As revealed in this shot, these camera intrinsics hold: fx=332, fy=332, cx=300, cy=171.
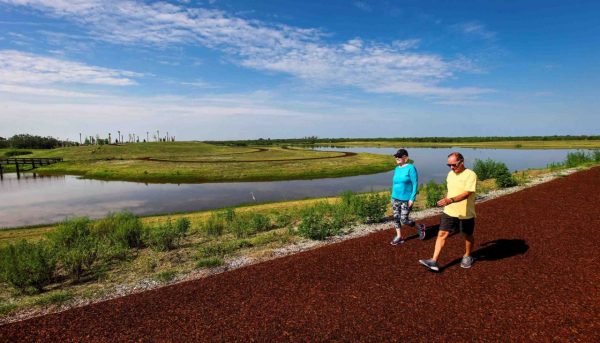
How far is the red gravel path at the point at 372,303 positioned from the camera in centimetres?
549

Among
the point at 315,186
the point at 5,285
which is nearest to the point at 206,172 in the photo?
the point at 315,186

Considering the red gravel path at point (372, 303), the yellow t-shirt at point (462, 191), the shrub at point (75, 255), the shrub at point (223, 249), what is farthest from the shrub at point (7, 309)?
the yellow t-shirt at point (462, 191)

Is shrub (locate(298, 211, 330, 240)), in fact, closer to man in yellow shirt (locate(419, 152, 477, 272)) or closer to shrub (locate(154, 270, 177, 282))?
man in yellow shirt (locate(419, 152, 477, 272))

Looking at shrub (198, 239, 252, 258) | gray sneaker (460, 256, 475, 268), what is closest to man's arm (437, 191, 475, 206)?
gray sneaker (460, 256, 475, 268)

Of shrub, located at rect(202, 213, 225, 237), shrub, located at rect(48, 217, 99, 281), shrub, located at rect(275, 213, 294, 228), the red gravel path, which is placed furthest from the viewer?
shrub, located at rect(275, 213, 294, 228)

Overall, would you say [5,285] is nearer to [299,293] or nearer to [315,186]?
[299,293]

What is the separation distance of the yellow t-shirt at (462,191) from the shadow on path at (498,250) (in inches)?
59.0

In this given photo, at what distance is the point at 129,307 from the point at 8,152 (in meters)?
128

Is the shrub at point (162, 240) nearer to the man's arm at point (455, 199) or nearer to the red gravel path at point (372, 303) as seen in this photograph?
the red gravel path at point (372, 303)

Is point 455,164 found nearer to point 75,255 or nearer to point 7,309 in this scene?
point 7,309

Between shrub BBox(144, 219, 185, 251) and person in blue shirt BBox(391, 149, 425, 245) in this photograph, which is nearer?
person in blue shirt BBox(391, 149, 425, 245)

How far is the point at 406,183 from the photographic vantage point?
30.1 feet

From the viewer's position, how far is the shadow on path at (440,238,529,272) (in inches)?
327

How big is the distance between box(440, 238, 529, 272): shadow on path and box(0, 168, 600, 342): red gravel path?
25mm
